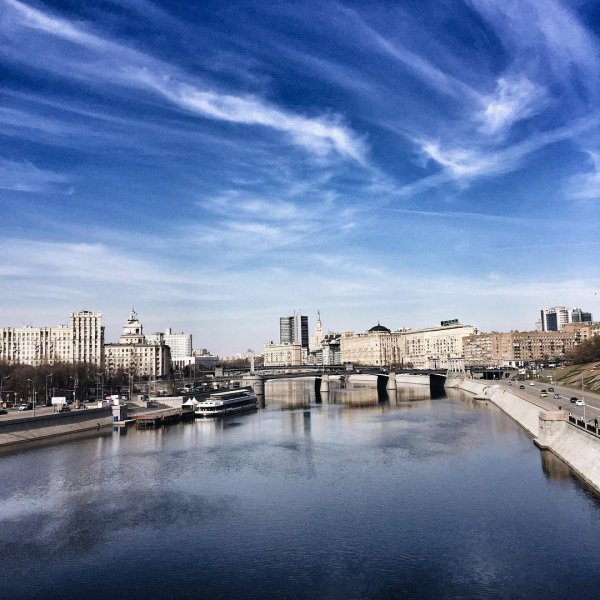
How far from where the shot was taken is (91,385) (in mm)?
128625

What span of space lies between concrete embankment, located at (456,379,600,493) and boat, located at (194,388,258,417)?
4874 cm

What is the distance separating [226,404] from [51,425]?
39.1 m

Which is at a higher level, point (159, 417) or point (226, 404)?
point (226, 404)

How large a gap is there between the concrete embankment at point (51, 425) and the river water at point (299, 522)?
3994mm

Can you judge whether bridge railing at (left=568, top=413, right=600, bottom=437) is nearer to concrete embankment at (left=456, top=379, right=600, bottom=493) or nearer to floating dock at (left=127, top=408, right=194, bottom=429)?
concrete embankment at (left=456, top=379, right=600, bottom=493)

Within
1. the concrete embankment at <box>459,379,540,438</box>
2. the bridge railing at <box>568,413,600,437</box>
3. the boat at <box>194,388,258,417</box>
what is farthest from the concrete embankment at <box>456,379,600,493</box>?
the boat at <box>194,388,258,417</box>

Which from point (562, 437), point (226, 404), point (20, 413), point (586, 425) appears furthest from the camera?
point (226, 404)

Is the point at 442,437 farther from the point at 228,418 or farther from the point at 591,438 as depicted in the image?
the point at 228,418

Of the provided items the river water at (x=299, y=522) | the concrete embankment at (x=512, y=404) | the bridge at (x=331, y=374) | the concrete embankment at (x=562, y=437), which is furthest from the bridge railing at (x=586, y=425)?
the bridge at (x=331, y=374)

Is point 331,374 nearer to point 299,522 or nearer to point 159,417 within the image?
point 159,417

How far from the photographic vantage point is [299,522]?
122ft

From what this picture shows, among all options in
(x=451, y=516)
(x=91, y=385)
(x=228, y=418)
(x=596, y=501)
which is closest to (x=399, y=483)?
(x=451, y=516)

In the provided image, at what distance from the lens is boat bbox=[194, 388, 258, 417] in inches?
4117

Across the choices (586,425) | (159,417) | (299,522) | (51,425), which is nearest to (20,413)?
(51,425)
